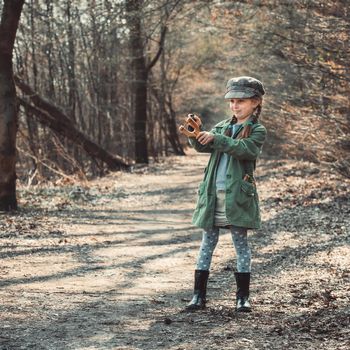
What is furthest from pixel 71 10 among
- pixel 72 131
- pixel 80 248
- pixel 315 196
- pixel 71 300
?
pixel 71 300

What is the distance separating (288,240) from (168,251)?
1.66 m

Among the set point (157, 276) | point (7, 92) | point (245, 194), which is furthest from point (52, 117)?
point (245, 194)

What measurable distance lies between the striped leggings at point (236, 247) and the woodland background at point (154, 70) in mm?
5360

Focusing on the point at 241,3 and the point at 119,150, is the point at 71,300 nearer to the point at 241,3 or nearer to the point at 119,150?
the point at 241,3

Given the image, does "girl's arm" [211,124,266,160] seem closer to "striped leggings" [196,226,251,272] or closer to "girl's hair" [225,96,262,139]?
"girl's hair" [225,96,262,139]

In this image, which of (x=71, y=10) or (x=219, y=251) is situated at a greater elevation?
(x=71, y=10)

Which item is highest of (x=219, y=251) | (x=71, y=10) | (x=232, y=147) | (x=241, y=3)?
(x=71, y=10)

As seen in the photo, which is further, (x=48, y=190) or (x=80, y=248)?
(x=48, y=190)

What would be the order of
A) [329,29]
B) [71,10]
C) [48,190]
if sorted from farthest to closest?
[71,10] < [48,190] < [329,29]

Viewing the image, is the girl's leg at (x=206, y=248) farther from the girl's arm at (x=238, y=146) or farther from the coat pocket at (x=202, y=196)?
the girl's arm at (x=238, y=146)

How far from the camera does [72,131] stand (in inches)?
691

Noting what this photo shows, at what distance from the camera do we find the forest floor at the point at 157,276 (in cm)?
438

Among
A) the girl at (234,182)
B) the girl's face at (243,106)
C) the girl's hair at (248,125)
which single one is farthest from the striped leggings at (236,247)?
the girl's face at (243,106)

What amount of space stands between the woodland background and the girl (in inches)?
195
